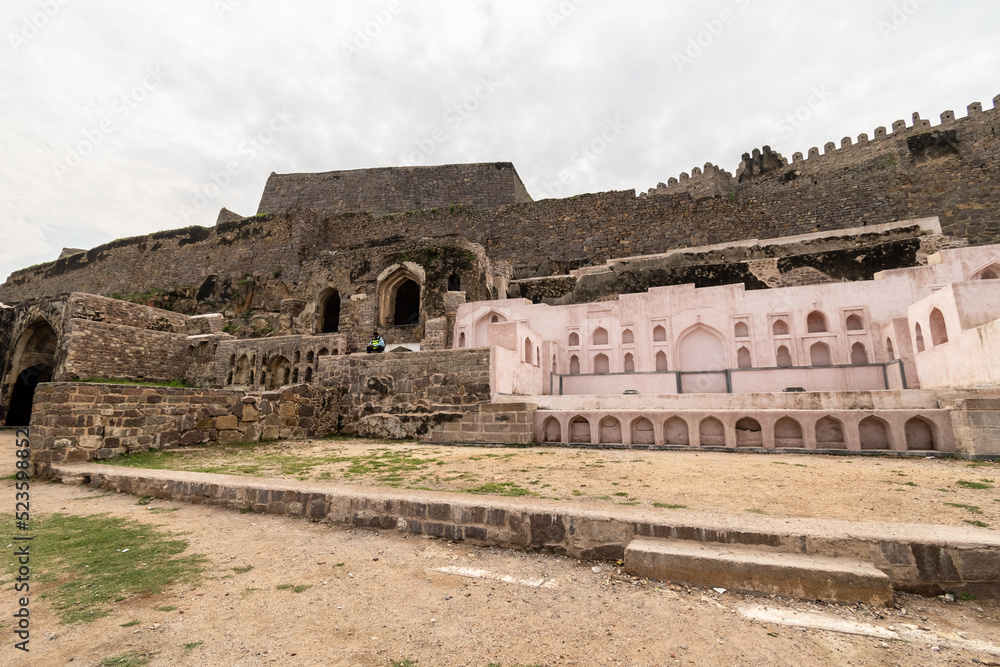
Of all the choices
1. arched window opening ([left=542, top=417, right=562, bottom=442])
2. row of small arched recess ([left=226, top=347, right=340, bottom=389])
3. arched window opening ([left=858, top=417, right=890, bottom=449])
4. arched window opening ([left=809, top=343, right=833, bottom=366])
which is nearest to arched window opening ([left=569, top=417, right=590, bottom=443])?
arched window opening ([left=542, top=417, right=562, bottom=442])

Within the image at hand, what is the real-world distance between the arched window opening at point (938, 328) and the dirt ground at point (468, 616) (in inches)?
258

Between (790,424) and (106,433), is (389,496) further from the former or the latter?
(790,424)

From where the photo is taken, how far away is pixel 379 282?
20.8 metres

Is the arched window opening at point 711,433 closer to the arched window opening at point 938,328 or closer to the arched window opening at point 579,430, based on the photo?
the arched window opening at point 579,430

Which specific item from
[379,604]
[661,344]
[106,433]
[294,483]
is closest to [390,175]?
[661,344]

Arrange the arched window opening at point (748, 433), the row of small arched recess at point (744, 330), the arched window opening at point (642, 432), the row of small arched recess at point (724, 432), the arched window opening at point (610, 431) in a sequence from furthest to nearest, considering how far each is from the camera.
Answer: the row of small arched recess at point (744, 330) < the arched window opening at point (610, 431) < the arched window opening at point (642, 432) < the arched window opening at point (748, 433) < the row of small arched recess at point (724, 432)

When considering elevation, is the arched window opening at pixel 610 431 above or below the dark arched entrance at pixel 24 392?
below

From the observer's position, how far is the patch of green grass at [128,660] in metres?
2.26

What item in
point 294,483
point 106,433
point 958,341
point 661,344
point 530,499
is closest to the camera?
point 530,499

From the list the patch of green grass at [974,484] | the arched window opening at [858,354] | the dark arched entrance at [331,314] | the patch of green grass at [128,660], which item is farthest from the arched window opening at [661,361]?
the dark arched entrance at [331,314]

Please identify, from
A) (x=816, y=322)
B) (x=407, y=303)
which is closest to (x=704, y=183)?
(x=816, y=322)

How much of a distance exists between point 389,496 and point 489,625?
7.20 feet

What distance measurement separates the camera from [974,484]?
4836mm

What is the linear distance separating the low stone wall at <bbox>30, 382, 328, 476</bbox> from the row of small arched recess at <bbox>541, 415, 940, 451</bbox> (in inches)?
232
